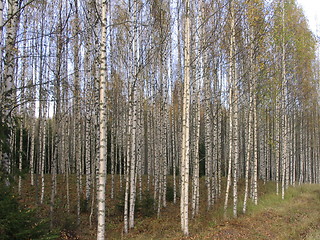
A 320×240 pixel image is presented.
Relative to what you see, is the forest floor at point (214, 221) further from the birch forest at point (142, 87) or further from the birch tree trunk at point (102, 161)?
the birch tree trunk at point (102, 161)

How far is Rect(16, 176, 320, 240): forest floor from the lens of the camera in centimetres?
867

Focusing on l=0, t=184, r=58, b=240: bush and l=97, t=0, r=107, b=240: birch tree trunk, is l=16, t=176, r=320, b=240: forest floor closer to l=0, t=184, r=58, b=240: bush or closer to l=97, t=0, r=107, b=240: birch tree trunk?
l=0, t=184, r=58, b=240: bush

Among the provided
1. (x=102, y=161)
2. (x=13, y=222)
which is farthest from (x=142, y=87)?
(x=13, y=222)

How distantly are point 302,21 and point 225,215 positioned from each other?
1496 cm

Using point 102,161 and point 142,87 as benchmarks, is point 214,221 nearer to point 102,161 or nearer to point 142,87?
point 102,161

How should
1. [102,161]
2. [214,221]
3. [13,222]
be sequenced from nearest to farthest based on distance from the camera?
[13,222] < [102,161] < [214,221]

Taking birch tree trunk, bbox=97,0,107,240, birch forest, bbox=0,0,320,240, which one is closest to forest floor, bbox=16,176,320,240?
birch forest, bbox=0,0,320,240

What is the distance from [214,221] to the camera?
1015cm

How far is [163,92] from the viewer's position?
13.8 m

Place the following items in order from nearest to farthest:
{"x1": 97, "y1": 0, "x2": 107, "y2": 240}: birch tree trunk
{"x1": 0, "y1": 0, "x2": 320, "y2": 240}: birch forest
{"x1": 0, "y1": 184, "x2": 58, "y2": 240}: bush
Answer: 1. {"x1": 0, "y1": 184, "x2": 58, "y2": 240}: bush
2. {"x1": 97, "y1": 0, "x2": 107, "y2": 240}: birch tree trunk
3. {"x1": 0, "y1": 0, "x2": 320, "y2": 240}: birch forest

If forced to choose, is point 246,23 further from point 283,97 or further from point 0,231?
point 0,231

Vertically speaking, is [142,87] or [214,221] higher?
[142,87]

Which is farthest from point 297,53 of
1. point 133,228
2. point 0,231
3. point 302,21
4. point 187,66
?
point 0,231

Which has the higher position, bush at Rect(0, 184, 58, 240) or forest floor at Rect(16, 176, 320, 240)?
bush at Rect(0, 184, 58, 240)
